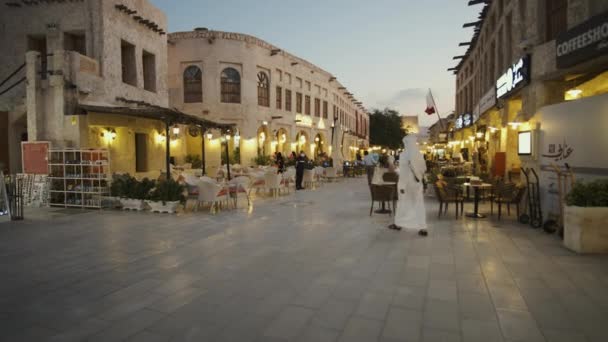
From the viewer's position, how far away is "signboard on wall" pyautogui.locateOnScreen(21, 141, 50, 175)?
429 inches

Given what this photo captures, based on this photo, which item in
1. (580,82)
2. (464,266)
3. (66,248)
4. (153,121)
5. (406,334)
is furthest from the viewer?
(153,121)

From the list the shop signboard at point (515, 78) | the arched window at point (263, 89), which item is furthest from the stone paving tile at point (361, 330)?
the arched window at point (263, 89)

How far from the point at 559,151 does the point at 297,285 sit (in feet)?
21.8

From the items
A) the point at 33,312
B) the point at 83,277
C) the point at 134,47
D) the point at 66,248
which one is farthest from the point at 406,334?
the point at 134,47

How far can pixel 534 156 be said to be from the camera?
8.95 metres

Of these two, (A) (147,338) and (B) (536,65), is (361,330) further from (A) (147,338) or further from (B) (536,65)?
(B) (536,65)

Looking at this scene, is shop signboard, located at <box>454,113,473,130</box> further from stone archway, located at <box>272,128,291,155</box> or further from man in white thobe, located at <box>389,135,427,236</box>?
man in white thobe, located at <box>389,135,427,236</box>

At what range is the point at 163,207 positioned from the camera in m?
9.70

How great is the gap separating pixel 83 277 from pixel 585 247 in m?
7.14

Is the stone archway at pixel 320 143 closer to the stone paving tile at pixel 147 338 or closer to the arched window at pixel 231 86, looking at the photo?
the arched window at pixel 231 86

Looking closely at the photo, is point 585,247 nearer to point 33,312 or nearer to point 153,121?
point 33,312

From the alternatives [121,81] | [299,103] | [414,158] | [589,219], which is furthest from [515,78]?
[299,103]

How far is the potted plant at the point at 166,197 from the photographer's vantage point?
31.7 ft

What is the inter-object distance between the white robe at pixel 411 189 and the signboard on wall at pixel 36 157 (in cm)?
1026
